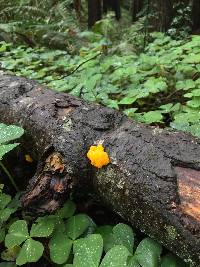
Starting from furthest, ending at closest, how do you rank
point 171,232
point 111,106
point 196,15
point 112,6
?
1. point 112,6
2. point 196,15
3. point 111,106
4. point 171,232

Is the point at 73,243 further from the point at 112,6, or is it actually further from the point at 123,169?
the point at 112,6

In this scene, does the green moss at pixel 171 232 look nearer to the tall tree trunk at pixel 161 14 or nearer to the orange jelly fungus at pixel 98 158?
the orange jelly fungus at pixel 98 158

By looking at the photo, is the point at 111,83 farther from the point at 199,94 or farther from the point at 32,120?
the point at 32,120

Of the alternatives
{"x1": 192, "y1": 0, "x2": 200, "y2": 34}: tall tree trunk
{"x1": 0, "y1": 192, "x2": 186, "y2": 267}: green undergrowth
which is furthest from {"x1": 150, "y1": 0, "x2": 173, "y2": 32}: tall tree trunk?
{"x1": 0, "y1": 192, "x2": 186, "y2": 267}: green undergrowth

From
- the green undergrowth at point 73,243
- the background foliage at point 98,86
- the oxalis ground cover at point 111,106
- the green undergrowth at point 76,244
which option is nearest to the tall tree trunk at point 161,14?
the background foliage at point 98,86

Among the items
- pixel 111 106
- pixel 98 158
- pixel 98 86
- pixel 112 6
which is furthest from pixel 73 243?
pixel 112 6

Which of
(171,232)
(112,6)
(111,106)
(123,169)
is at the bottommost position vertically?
(112,6)

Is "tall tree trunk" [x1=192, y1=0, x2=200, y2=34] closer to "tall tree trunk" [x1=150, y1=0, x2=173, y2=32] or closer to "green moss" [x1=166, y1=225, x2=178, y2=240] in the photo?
"tall tree trunk" [x1=150, y1=0, x2=173, y2=32]
